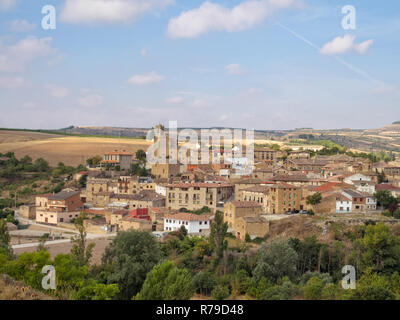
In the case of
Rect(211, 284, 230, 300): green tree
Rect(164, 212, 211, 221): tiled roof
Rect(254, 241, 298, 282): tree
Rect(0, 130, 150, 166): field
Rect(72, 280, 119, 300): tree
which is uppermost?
Rect(0, 130, 150, 166): field

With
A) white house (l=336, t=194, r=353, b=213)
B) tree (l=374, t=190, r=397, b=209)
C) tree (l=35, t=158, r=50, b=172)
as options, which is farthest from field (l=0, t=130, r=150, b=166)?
tree (l=374, t=190, r=397, b=209)

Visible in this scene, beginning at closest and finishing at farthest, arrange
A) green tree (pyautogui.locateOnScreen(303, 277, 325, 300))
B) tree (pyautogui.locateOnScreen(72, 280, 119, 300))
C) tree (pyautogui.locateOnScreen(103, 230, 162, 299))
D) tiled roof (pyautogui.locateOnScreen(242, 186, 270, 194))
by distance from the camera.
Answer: tree (pyautogui.locateOnScreen(72, 280, 119, 300))
green tree (pyautogui.locateOnScreen(303, 277, 325, 300))
tree (pyautogui.locateOnScreen(103, 230, 162, 299))
tiled roof (pyautogui.locateOnScreen(242, 186, 270, 194))

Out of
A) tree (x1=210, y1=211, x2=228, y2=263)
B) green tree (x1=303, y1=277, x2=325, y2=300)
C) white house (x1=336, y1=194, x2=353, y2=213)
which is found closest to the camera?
green tree (x1=303, y1=277, x2=325, y2=300)

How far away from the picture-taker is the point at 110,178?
4650 cm

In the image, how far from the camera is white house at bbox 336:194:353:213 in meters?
32.0

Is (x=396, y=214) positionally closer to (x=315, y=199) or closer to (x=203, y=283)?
(x=315, y=199)

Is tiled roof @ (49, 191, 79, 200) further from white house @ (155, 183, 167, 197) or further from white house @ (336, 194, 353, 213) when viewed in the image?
white house @ (336, 194, 353, 213)

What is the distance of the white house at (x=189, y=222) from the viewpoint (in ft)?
103

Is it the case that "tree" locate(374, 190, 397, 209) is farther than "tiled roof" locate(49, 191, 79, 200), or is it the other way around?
"tiled roof" locate(49, 191, 79, 200)

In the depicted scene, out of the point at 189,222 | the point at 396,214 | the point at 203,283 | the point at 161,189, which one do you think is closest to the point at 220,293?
the point at 203,283

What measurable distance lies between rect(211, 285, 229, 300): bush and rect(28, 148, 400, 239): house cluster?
826 cm

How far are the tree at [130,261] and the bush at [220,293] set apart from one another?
11.3ft
